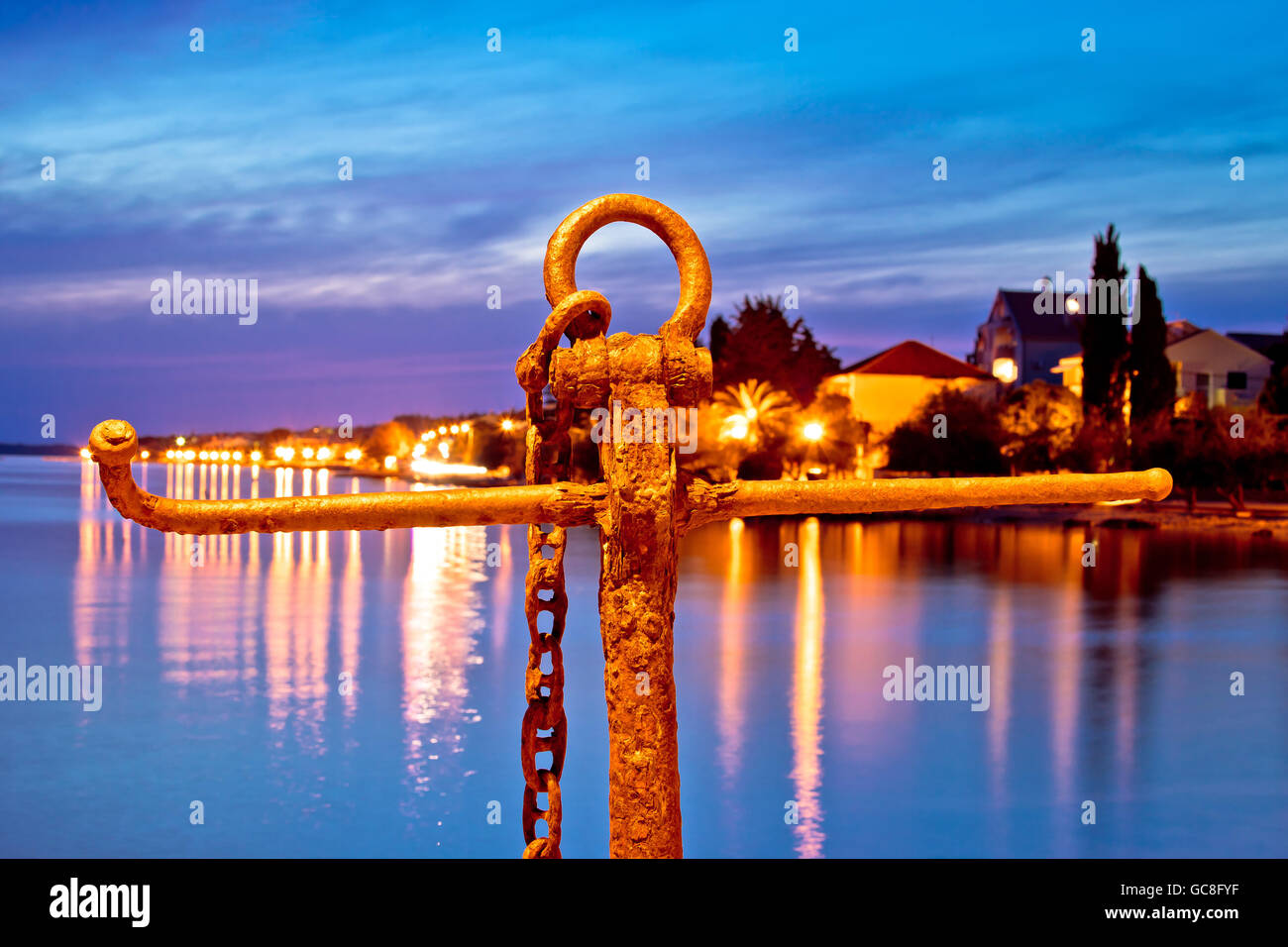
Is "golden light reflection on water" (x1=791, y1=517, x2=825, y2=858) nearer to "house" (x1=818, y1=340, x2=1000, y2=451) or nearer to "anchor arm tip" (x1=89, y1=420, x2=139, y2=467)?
"anchor arm tip" (x1=89, y1=420, x2=139, y2=467)

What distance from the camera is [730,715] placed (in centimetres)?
2227

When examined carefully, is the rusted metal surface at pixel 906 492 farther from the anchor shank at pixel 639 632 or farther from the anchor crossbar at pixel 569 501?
the anchor shank at pixel 639 632

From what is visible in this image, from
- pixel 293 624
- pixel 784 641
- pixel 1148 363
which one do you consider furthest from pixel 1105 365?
pixel 293 624

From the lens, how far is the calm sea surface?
18.2 m

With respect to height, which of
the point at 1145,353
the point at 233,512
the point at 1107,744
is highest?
the point at 1145,353

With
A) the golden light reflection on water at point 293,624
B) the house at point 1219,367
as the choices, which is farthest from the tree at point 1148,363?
the golden light reflection on water at point 293,624

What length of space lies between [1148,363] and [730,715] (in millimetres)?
27949

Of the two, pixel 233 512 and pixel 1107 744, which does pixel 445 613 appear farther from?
pixel 233 512

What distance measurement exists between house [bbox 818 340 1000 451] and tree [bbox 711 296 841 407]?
3002 mm

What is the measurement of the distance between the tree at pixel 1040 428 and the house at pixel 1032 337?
1500cm

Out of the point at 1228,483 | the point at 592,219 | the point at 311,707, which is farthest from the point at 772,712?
the point at 1228,483

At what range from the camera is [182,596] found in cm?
3616

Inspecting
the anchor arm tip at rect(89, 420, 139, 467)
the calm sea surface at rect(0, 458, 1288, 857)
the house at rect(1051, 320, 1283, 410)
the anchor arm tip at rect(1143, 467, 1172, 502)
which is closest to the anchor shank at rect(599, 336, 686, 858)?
the anchor arm tip at rect(89, 420, 139, 467)
